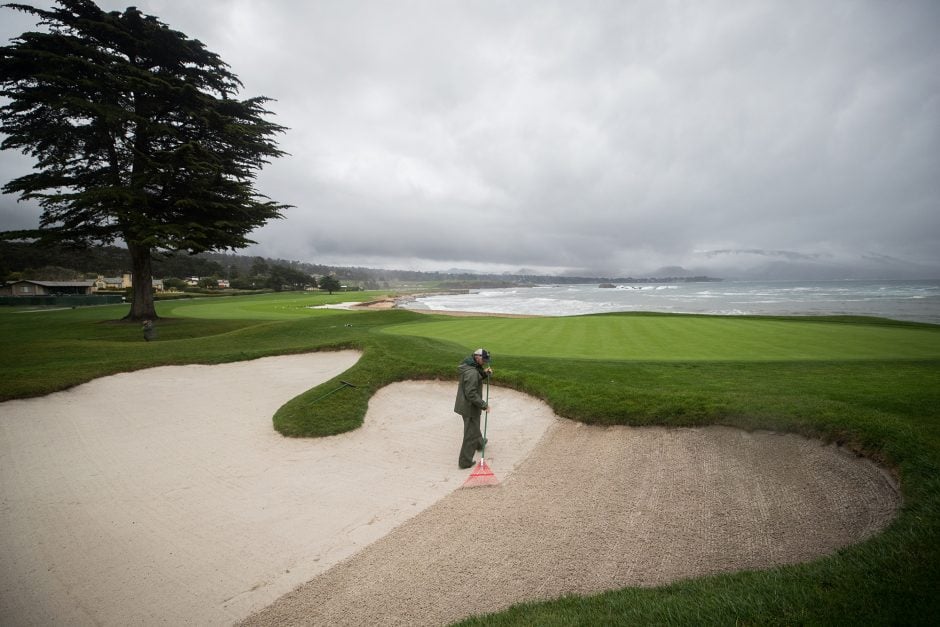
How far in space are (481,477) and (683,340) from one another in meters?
14.4

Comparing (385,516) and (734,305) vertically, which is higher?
(734,305)

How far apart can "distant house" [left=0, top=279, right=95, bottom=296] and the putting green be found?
80370 millimetres

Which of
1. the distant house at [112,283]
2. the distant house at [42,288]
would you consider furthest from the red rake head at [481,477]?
the distant house at [112,283]

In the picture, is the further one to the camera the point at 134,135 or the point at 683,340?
the point at 134,135

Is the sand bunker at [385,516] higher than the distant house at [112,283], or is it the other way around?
the distant house at [112,283]

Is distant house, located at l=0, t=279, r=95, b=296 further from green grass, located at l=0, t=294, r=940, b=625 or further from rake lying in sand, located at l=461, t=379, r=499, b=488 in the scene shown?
rake lying in sand, located at l=461, t=379, r=499, b=488

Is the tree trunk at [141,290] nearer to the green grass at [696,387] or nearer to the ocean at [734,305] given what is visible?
A: the green grass at [696,387]

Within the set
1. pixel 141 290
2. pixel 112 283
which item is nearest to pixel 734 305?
pixel 141 290

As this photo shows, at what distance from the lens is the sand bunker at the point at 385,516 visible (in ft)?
14.2

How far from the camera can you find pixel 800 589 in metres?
3.37

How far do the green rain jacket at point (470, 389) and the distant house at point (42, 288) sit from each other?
3404 inches

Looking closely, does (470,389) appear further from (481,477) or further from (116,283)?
(116,283)

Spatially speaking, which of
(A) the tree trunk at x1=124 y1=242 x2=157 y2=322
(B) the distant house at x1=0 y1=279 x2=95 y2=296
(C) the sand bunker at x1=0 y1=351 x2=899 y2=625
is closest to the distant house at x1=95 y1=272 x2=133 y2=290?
(B) the distant house at x1=0 y1=279 x2=95 y2=296

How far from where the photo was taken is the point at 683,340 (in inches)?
690
